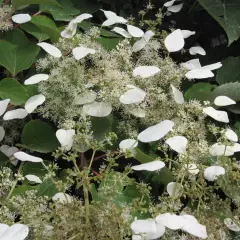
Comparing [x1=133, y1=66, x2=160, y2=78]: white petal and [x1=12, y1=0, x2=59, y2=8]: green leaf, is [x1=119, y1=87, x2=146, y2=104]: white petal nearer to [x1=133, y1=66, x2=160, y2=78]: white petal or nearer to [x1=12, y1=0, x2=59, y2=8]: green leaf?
[x1=133, y1=66, x2=160, y2=78]: white petal

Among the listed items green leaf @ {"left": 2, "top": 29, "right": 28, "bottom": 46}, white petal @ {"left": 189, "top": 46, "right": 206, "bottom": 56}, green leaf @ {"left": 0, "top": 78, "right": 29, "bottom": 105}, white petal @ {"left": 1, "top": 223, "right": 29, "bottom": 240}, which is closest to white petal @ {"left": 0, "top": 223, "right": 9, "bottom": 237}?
white petal @ {"left": 1, "top": 223, "right": 29, "bottom": 240}

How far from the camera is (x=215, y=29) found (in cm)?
93

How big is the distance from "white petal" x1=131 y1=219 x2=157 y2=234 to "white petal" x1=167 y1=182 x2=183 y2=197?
0.06 m

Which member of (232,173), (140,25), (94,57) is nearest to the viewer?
(232,173)

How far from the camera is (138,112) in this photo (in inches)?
27.2

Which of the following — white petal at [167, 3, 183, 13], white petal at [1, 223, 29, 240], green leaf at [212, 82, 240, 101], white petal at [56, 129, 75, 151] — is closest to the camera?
white petal at [1, 223, 29, 240]

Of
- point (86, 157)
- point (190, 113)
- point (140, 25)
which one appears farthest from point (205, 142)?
point (140, 25)

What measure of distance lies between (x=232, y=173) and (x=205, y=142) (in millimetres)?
69

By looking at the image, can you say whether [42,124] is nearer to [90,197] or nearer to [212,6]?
[90,197]

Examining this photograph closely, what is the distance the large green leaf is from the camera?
790 mm

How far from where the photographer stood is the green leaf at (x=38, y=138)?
697mm

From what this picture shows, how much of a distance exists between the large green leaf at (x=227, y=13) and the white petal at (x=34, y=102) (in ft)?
1.00

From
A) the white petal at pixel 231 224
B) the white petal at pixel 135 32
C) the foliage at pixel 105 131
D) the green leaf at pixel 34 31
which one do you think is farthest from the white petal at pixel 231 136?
the green leaf at pixel 34 31

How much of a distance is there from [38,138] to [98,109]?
9cm
